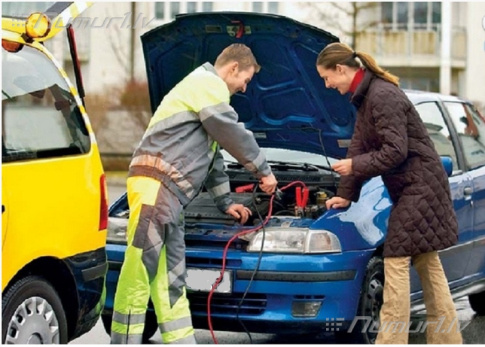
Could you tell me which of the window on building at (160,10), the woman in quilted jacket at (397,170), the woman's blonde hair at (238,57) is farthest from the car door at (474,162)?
the window on building at (160,10)

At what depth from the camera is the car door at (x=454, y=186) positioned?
700 cm

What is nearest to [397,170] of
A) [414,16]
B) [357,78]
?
[357,78]

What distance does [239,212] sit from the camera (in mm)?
6289

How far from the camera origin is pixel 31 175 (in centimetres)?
495

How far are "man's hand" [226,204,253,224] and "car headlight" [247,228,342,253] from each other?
0.62ft

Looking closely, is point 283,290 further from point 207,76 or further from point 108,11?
point 108,11

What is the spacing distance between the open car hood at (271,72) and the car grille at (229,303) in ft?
4.73

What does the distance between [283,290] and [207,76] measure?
4.25 ft

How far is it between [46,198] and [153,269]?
0.91 meters

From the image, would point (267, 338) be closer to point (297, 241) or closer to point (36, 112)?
point (297, 241)

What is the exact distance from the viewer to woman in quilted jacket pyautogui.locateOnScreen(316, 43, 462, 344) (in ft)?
19.0

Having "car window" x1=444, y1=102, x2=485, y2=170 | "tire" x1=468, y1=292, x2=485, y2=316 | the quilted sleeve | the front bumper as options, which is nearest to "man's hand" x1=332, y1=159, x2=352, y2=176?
the quilted sleeve

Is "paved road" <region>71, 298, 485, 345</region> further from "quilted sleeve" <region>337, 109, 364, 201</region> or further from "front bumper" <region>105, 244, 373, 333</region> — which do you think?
"quilted sleeve" <region>337, 109, 364, 201</region>

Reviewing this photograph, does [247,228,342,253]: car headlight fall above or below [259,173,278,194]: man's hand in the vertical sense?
below
